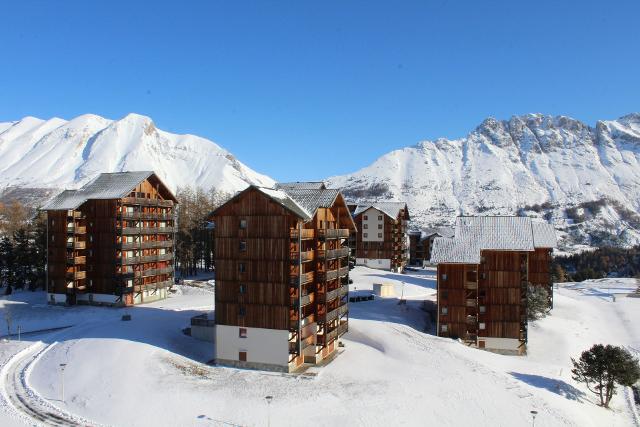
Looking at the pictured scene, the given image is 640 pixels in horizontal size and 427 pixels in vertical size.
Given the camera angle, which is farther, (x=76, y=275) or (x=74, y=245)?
(x=76, y=275)

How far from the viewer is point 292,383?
134ft

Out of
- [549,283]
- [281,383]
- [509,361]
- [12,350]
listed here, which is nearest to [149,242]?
[12,350]

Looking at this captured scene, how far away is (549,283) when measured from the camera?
7856cm

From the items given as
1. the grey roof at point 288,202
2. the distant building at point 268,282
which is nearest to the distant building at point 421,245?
the distant building at point 268,282

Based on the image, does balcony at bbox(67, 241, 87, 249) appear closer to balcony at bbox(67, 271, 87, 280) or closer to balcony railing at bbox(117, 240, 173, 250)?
balcony at bbox(67, 271, 87, 280)

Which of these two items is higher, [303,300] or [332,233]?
[332,233]

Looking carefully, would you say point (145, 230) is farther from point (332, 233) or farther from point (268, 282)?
point (268, 282)

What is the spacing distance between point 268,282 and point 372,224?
73901 mm

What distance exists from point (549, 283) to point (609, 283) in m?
66.4

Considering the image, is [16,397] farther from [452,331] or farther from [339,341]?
[452,331]

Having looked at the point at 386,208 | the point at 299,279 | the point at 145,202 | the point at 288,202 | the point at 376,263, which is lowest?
the point at 376,263

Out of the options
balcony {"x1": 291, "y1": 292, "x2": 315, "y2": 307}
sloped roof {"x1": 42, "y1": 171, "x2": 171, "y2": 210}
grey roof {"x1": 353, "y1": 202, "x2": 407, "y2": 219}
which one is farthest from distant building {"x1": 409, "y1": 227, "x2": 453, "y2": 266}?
balcony {"x1": 291, "y1": 292, "x2": 315, "y2": 307}

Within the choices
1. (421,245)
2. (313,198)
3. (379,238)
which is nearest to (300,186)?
(313,198)

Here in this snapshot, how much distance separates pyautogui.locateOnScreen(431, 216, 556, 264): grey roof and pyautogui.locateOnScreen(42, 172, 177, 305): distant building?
127ft
